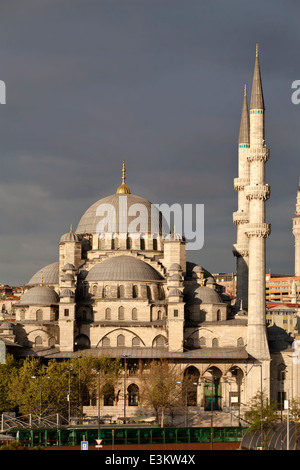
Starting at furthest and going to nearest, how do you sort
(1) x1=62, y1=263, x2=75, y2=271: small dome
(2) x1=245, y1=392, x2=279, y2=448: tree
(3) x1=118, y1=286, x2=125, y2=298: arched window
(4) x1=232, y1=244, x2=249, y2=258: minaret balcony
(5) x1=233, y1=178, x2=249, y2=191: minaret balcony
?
1. (5) x1=233, y1=178, x2=249, y2=191: minaret balcony
2. (4) x1=232, y1=244, x2=249, y2=258: minaret balcony
3. (1) x1=62, y1=263, x2=75, y2=271: small dome
4. (3) x1=118, y1=286, x2=125, y2=298: arched window
5. (2) x1=245, y1=392, x2=279, y2=448: tree

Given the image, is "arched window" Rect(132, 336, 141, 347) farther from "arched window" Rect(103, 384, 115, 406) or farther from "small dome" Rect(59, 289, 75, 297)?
"small dome" Rect(59, 289, 75, 297)

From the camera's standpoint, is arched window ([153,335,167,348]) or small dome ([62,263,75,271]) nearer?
arched window ([153,335,167,348])

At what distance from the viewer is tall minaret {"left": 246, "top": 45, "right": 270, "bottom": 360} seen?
80125 mm

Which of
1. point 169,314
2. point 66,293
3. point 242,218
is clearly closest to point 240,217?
point 242,218

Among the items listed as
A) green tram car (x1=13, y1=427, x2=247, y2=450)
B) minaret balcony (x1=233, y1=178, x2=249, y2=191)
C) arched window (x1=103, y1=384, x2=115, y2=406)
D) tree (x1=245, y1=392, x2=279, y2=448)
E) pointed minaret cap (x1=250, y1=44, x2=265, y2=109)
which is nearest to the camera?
tree (x1=245, y1=392, x2=279, y2=448)

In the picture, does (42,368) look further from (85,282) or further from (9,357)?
(85,282)

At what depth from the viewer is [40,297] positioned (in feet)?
285

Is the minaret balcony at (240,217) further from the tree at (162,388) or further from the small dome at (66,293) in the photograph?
the tree at (162,388)

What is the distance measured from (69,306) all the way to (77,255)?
873cm

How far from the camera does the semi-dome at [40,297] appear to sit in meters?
86.6

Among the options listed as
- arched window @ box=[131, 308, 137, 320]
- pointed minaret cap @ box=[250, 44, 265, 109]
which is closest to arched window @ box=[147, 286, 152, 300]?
arched window @ box=[131, 308, 137, 320]

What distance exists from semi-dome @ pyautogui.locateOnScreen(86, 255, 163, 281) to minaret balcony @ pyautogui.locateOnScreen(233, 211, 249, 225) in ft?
29.5

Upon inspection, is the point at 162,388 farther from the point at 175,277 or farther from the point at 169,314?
the point at 175,277
